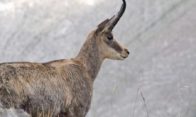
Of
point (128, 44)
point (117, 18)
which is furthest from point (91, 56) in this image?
point (128, 44)

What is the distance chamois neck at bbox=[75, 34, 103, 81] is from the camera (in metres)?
13.4

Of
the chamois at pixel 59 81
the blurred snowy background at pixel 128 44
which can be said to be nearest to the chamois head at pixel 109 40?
the chamois at pixel 59 81

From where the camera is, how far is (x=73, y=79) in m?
12.7

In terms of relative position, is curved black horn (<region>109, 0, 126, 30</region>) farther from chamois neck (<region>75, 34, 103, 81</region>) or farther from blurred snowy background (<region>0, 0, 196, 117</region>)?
blurred snowy background (<region>0, 0, 196, 117</region>)

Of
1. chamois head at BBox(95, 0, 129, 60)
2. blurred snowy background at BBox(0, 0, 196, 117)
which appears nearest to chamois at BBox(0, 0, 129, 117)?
chamois head at BBox(95, 0, 129, 60)

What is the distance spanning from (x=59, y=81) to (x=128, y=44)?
5.70 m

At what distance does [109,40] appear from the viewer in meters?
13.6

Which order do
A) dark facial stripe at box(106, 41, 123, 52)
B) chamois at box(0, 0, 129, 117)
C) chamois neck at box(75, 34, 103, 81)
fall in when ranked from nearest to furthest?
chamois at box(0, 0, 129, 117), chamois neck at box(75, 34, 103, 81), dark facial stripe at box(106, 41, 123, 52)

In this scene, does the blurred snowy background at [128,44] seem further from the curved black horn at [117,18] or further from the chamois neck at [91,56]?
the curved black horn at [117,18]

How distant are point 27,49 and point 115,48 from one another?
4.71 meters

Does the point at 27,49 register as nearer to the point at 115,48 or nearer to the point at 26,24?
the point at 26,24

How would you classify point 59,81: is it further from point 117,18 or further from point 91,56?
point 117,18

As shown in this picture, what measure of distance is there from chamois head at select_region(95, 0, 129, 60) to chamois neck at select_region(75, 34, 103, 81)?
91 mm

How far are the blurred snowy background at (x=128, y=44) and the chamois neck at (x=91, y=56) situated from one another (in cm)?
255
